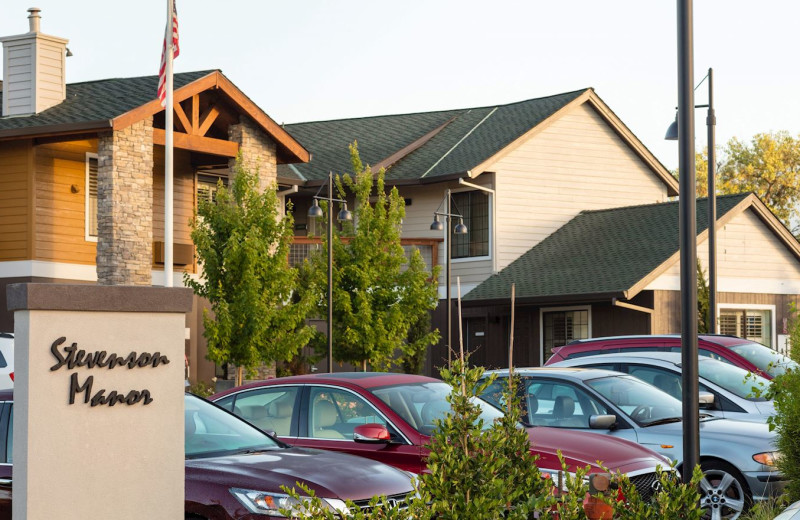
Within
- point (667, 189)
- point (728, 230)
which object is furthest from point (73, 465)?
point (667, 189)

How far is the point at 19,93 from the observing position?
2536 cm

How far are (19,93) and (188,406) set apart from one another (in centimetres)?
1818

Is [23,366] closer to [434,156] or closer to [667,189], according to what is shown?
[434,156]

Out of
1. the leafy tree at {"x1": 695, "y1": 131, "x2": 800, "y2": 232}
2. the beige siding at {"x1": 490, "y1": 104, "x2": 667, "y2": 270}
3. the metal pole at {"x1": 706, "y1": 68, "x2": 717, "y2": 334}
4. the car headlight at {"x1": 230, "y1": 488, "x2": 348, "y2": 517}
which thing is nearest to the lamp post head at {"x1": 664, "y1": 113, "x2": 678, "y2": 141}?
the metal pole at {"x1": 706, "y1": 68, "x2": 717, "y2": 334}

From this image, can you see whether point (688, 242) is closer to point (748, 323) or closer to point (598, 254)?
point (598, 254)

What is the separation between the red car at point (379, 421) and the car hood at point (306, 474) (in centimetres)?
121

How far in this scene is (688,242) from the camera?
879 centimetres

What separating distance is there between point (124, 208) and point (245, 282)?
3173mm

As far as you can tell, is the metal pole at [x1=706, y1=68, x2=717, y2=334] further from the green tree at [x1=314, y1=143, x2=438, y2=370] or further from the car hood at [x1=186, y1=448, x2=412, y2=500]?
the car hood at [x1=186, y1=448, x2=412, y2=500]

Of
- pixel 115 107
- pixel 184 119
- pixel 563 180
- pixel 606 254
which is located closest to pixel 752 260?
pixel 606 254

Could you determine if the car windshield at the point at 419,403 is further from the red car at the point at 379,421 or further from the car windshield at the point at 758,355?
the car windshield at the point at 758,355

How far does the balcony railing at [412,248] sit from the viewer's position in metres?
30.1

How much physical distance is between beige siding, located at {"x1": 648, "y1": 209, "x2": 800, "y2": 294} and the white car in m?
18.5

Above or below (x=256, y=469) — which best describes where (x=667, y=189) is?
above
